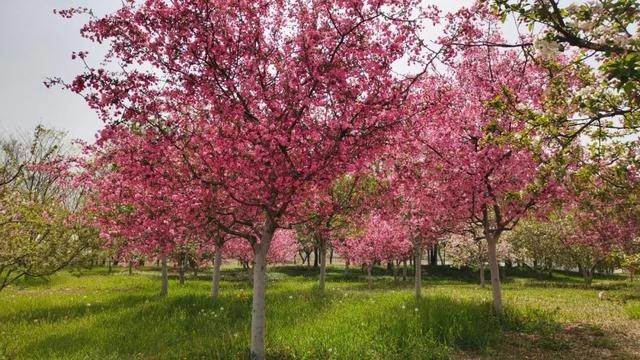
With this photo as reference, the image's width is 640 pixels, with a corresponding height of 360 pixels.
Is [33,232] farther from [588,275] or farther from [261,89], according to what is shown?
[588,275]

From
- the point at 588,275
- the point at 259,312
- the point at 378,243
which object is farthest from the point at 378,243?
the point at 259,312

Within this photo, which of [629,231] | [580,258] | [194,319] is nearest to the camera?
[194,319]

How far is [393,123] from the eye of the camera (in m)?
7.72

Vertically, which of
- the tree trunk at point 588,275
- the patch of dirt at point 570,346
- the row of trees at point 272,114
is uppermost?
the row of trees at point 272,114

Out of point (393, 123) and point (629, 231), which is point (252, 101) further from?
point (629, 231)

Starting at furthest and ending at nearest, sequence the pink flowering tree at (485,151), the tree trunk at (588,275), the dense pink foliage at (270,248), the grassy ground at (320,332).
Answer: the tree trunk at (588,275)
the dense pink foliage at (270,248)
the pink flowering tree at (485,151)
the grassy ground at (320,332)

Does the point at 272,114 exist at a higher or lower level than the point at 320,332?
higher

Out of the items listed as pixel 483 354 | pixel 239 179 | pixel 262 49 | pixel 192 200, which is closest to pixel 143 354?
pixel 192 200

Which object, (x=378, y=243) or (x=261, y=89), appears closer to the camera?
(x=261, y=89)

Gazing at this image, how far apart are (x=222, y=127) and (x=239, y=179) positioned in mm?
980

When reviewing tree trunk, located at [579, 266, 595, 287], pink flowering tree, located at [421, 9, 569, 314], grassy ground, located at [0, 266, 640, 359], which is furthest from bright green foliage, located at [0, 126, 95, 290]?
tree trunk, located at [579, 266, 595, 287]

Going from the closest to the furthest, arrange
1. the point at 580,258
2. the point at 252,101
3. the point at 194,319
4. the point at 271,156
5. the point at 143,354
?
the point at 271,156 → the point at 252,101 → the point at 143,354 → the point at 194,319 → the point at 580,258

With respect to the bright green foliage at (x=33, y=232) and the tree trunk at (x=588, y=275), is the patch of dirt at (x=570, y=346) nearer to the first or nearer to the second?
the bright green foliage at (x=33, y=232)

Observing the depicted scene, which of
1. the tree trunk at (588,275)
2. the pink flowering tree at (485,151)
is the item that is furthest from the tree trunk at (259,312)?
the tree trunk at (588,275)
